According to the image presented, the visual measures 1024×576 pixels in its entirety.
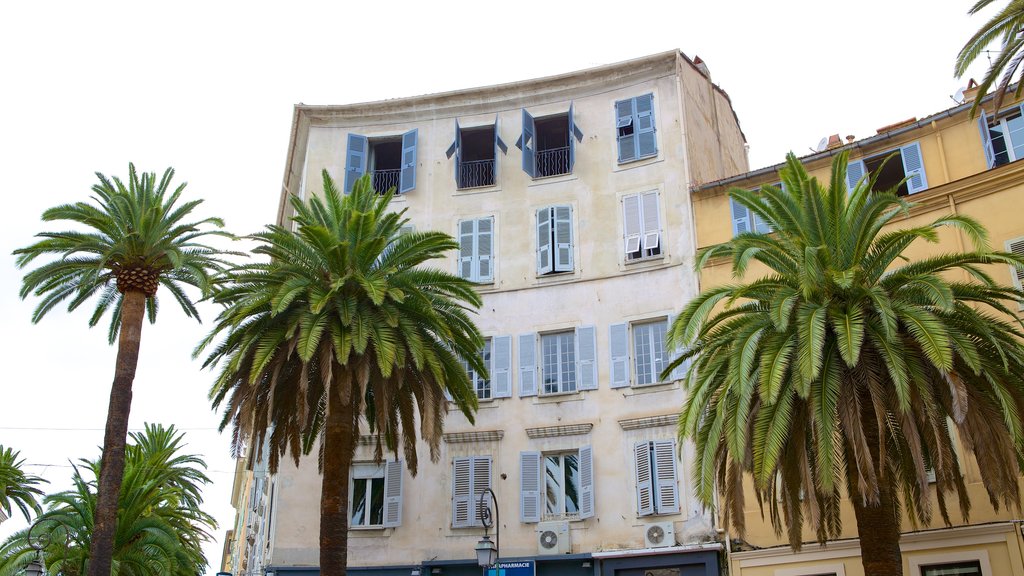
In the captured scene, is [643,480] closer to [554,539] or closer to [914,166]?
[554,539]

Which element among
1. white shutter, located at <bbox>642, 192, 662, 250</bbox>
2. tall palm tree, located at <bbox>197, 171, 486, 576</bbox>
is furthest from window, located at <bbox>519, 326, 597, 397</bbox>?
tall palm tree, located at <bbox>197, 171, 486, 576</bbox>

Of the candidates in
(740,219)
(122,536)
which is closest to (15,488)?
(122,536)

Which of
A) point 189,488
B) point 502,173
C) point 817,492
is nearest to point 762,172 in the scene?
point 502,173

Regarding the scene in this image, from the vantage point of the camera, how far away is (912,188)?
27.2 meters

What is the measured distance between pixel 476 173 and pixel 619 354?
327 inches

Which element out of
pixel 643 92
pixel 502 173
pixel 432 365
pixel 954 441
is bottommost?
pixel 954 441

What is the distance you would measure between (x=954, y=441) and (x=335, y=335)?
14549 millimetres

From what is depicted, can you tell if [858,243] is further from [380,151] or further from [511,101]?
[380,151]

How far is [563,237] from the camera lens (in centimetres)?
3098

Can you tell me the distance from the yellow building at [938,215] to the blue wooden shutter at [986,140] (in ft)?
0.08

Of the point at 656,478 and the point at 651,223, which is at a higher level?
the point at 651,223

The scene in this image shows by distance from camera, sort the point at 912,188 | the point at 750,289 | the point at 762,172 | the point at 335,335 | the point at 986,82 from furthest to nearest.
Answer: the point at 762,172
the point at 912,188
the point at 335,335
the point at 750,289
the point at 986,82

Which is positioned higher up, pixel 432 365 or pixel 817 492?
pixel 432 365

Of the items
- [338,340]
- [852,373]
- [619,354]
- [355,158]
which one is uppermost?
[355,158]
